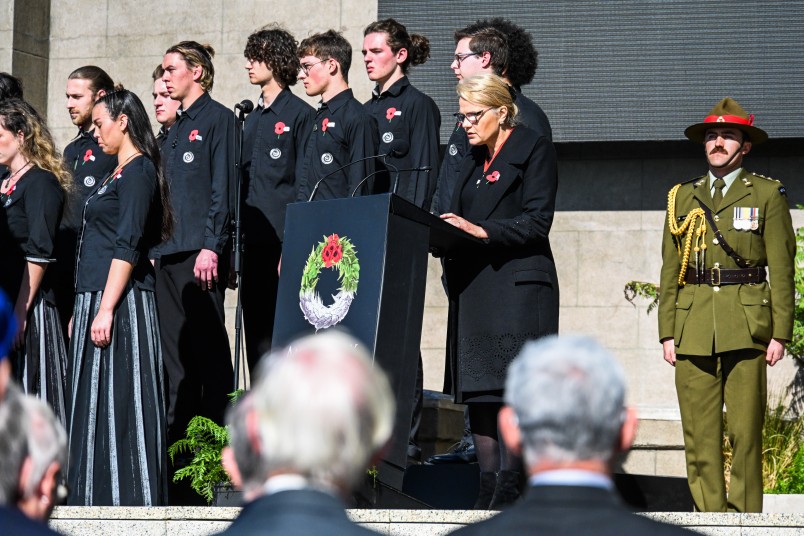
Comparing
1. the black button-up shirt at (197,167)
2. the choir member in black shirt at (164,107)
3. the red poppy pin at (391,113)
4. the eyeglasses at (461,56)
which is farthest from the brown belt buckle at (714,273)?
the choir member in black shirt at (164,107)

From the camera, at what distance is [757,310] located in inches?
237

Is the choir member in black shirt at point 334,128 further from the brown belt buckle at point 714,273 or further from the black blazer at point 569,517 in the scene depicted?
the black blazer at point 569,517

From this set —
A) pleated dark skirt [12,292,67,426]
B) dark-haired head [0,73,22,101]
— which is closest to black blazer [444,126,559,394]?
pleated dark skirt [12,292,67,426]

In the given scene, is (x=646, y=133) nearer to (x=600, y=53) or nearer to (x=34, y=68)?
(x=600, y=53)

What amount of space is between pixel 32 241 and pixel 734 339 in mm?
2991

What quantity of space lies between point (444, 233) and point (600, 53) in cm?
519

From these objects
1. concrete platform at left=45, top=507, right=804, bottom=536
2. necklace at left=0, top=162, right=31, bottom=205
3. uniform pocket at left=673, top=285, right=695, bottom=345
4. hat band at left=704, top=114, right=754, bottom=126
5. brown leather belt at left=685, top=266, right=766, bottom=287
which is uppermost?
hat band at left=704, top=114, right=754, bottom=126

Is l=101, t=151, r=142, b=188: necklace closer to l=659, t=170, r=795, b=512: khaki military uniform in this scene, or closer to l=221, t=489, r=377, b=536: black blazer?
l=659, t=170, r=795, b=512: khaki military uniform

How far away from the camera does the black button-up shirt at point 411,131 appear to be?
7289mm

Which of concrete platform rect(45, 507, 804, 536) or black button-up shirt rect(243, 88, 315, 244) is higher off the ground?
black button-up shirt rect(243, 88, 315, 244)

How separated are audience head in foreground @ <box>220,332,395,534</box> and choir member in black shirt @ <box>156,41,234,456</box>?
5.33m

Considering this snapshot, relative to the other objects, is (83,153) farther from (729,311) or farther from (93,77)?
(729,311)

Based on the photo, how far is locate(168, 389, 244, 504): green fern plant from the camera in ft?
19.5

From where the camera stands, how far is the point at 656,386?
10.3 m
